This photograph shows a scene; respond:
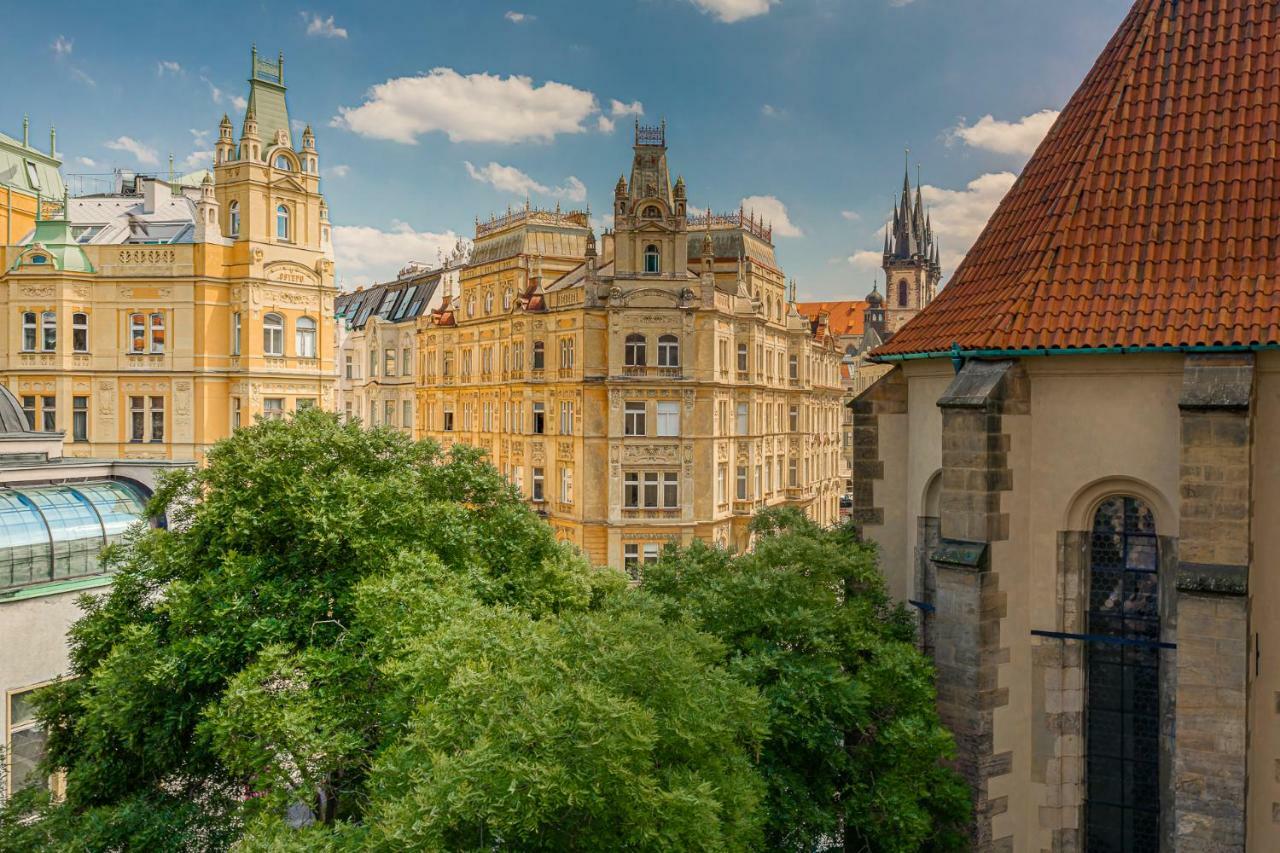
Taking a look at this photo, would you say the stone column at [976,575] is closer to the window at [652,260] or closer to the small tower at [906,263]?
the window at [652,260]

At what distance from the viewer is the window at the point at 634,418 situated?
47594 mm

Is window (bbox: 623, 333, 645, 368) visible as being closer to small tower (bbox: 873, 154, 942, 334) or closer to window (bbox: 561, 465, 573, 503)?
window (bbox: 561, 465, 573, 503)

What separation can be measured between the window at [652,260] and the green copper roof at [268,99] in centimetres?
1730

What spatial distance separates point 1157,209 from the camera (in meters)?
15.5

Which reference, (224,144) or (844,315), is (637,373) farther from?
(844,315)

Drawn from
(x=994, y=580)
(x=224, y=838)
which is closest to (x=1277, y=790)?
(x=994, y=580)

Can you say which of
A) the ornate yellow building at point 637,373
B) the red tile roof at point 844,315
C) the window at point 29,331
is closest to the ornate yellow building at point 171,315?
the window at point 29,331

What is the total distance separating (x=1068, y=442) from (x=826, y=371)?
56.8 metres

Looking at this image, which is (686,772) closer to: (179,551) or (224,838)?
(224,838)

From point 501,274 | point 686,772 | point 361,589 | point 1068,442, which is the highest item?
point 501,274

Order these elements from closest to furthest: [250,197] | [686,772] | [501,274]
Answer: [686,772], [250,197], [501,274]

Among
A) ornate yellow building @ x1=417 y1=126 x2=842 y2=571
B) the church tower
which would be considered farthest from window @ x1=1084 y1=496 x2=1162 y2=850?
the church tower

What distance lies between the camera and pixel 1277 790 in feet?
46.9

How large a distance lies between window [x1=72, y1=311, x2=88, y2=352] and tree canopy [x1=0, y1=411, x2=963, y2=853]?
22960mm
